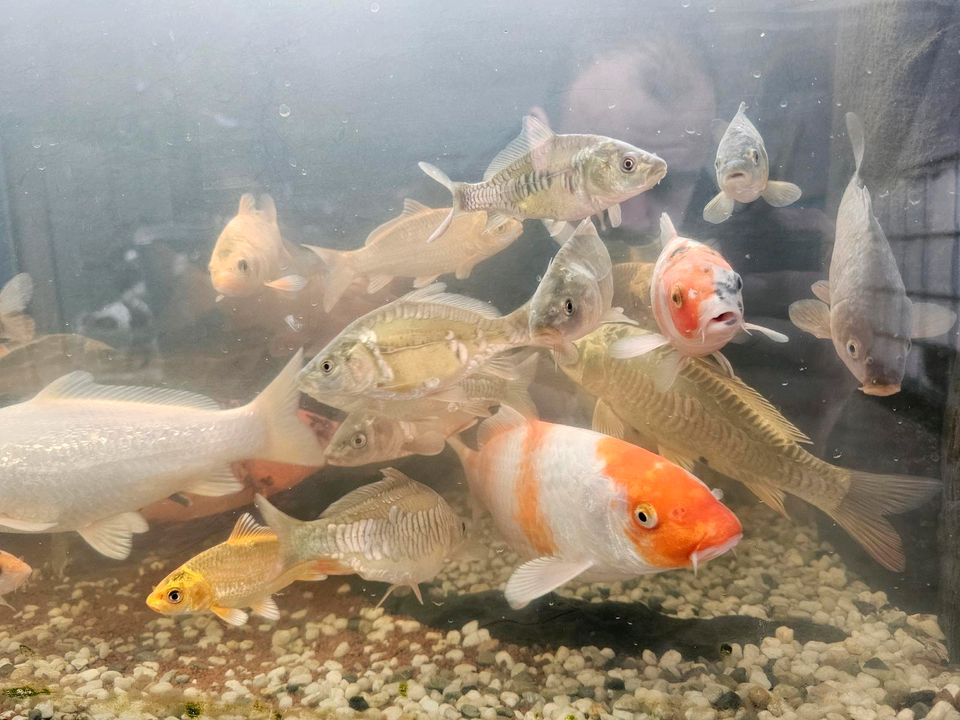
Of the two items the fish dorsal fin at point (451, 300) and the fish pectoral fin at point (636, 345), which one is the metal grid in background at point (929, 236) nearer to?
the fish pectoral fin at point (636, 345)

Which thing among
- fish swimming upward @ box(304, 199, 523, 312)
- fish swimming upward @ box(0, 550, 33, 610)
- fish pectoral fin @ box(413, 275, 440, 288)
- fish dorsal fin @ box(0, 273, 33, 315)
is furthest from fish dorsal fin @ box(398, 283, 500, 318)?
fish dorsal fin @ box(0, 273, 33, 315)

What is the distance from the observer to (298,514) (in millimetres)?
3332

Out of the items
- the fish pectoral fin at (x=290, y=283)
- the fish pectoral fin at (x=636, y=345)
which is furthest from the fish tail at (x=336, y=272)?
the fish pectoral fin at (x=636, y=345)

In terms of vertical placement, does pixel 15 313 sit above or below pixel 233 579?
above

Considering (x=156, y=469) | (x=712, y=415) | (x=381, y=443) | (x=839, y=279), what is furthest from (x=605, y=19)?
(x=156, y=469)

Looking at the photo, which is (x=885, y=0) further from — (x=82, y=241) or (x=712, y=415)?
(x=82, y=241)

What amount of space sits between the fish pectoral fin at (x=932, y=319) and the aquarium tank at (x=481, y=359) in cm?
2

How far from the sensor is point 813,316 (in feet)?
7.39

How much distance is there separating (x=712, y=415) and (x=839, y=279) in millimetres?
719

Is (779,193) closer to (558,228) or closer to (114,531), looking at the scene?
(558,228)

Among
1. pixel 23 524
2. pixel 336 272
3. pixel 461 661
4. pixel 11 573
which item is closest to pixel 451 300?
pixel 336 272

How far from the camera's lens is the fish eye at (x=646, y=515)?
1.58 meters

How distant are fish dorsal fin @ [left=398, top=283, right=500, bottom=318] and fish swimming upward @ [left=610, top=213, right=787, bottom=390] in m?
0.44

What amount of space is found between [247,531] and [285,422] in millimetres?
477
